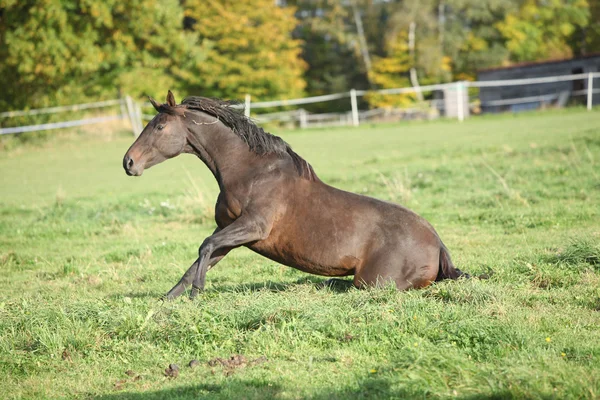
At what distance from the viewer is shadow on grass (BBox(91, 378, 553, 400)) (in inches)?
168

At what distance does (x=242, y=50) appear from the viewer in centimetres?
4959

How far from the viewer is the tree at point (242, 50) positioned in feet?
156

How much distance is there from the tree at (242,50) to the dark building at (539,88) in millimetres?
14431

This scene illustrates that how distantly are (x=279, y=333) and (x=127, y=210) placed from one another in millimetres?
9473

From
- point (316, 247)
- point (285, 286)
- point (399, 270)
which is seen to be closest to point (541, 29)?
point (285, 286)

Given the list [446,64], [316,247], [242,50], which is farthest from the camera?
[446,64]

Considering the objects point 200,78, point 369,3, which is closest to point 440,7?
point 369,3

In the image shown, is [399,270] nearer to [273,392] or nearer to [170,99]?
[273,392]

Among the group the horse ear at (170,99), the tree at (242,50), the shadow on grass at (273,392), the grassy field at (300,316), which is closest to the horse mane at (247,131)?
the horse ear at (170,99)

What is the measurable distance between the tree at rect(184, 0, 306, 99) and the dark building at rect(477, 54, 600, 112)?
1443 cm

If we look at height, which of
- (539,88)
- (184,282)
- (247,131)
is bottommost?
(539,88)

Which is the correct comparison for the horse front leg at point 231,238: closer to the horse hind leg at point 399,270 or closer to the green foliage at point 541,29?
the horse hind leg at point 399,270

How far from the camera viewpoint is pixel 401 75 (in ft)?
194

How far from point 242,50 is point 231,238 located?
147 feet
